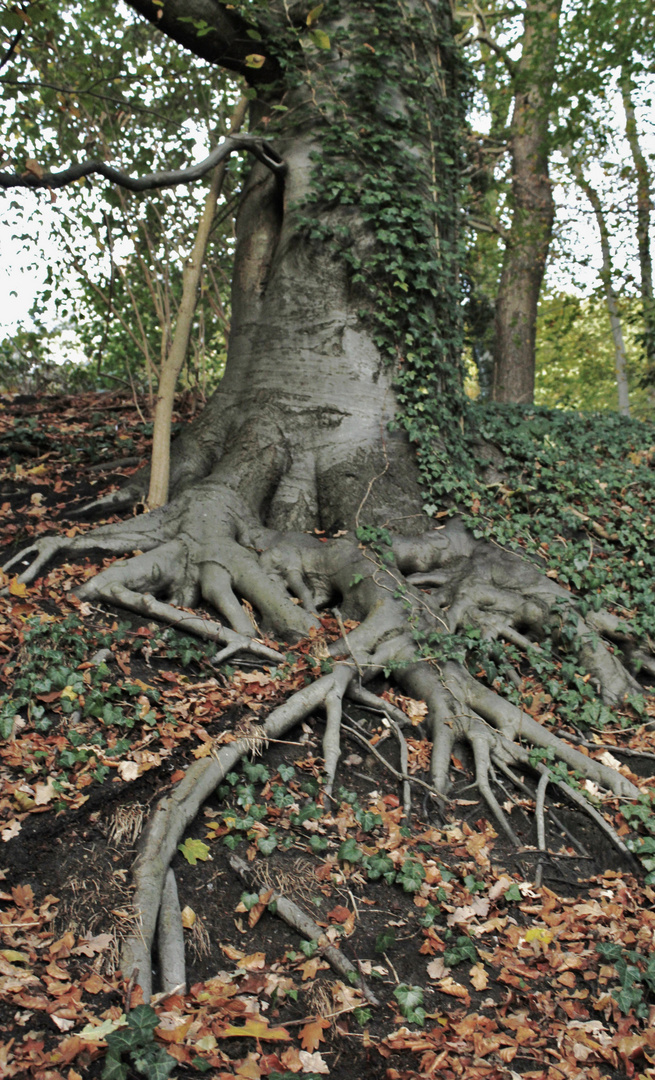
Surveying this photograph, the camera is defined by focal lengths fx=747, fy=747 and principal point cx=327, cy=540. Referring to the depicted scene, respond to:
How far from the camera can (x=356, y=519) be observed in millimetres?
6160

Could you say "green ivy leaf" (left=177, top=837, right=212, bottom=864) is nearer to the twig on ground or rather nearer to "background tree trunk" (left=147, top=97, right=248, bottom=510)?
the twig on ground

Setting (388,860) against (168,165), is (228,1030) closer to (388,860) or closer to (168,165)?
(388,860)

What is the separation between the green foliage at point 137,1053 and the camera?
2.49 metres

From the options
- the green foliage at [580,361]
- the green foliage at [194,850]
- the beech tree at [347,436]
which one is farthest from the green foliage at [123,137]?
the green foliage at [580,361]

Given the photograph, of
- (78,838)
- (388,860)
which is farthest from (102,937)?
(388,860)

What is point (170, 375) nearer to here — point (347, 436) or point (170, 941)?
point (347, 436)

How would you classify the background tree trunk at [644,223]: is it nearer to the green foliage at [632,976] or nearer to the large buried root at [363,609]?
the large buried root at [363,609]

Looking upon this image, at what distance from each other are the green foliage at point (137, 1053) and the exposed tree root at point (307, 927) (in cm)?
92

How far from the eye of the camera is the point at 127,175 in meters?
4.80

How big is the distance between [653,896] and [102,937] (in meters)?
3.01

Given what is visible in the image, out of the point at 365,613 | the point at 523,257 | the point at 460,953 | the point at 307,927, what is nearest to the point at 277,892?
the point at 307,927

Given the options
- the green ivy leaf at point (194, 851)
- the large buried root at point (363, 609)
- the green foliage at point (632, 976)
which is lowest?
the green foliage at point (632, 976)

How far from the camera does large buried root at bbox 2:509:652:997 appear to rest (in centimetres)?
466

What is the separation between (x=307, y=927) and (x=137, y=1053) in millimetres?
1064
